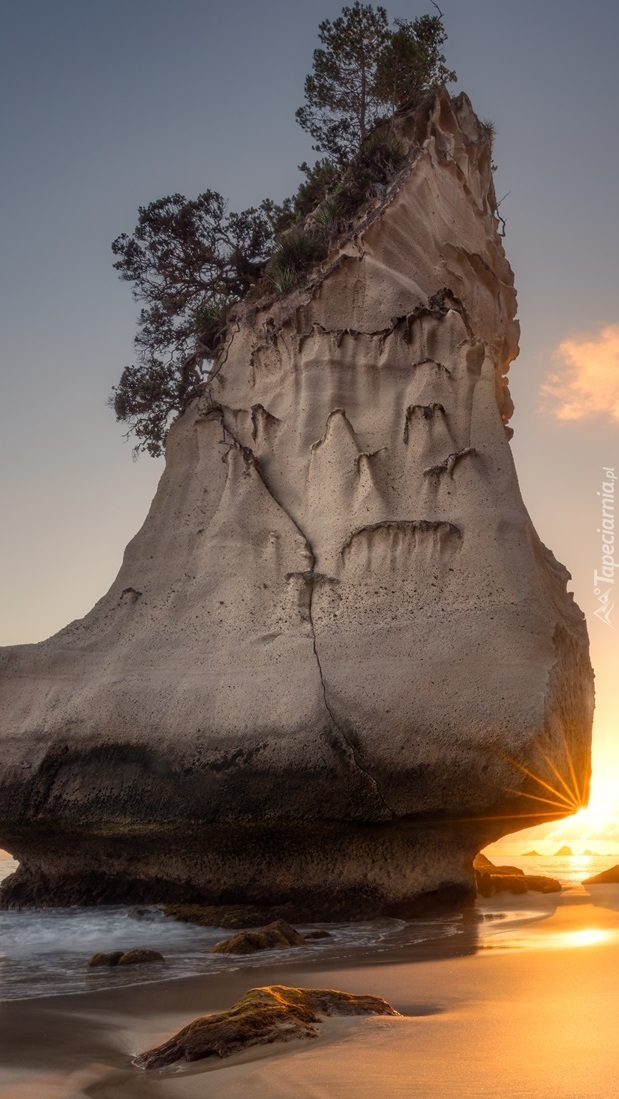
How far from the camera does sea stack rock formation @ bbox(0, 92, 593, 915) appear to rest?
8016mm

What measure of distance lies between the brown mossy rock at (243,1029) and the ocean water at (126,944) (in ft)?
6.86

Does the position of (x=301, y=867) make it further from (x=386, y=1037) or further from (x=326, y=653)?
(x=386, y=1037)

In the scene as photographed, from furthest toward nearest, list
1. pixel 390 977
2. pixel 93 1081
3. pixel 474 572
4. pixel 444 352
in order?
pixel 444 352, pixel 474 572, pixel 390 977, pixel 93 1081

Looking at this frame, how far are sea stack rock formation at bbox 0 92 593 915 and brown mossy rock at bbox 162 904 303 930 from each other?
0.13m

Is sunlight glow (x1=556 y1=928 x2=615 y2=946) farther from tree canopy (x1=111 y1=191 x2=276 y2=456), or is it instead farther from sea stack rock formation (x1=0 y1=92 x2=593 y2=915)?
tree canopy (x1=111 y1=191 x2=276 y2=456)

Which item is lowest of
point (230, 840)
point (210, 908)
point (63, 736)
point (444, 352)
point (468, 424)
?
point (210, 908)

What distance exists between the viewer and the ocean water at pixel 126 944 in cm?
577

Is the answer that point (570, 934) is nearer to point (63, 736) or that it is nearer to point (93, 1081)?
point (93, 1081)

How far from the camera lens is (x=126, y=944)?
7.54 meters

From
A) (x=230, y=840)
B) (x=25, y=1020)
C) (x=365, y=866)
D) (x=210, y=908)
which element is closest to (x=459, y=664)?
(x=365, y=866)

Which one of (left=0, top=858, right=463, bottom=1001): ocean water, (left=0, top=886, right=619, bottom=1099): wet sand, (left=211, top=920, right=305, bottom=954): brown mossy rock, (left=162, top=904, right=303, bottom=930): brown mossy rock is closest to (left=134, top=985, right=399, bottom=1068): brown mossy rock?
(left=0, top=886, right=619, bottom=1099): wet sand

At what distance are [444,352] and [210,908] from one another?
6.30 metres

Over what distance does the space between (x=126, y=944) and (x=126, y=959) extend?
1.47m

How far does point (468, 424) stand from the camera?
1009cm
